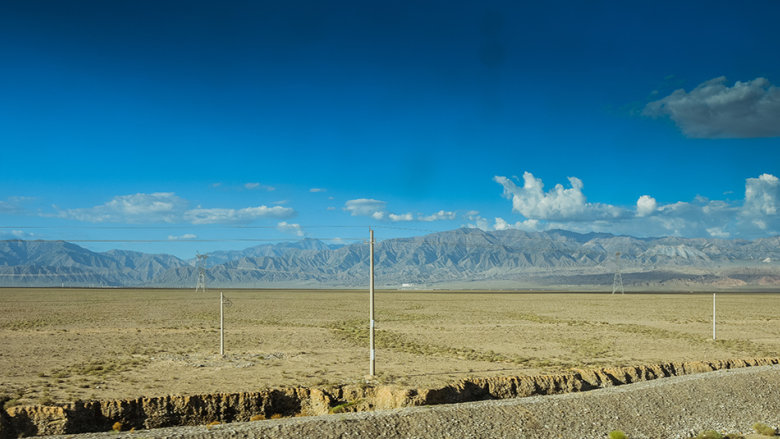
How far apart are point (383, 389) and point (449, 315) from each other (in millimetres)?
42031

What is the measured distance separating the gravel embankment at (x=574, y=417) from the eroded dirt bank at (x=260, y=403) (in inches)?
46.4

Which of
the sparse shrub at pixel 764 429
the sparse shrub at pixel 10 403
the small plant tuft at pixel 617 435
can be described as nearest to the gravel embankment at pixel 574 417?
the small plant tuft at pixel 617 435

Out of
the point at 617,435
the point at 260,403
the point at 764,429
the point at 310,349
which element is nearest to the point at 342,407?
the point at 260,403

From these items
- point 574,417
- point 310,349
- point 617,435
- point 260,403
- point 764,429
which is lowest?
point 310,349

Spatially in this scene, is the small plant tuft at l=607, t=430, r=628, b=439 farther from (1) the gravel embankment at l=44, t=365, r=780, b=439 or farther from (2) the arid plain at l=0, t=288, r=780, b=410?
(2) the arid plain at l=0, t=288, r=780, b=410

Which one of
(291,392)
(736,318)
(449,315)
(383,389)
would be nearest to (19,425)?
(291,392)

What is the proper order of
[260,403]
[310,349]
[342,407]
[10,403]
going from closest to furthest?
[10,403]
[260,403]
[342,407]
[310,349]

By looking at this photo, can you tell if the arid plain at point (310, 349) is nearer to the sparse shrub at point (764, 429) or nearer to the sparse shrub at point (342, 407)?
the sparse shrub at point (342, 407)

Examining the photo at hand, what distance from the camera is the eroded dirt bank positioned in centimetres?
1520

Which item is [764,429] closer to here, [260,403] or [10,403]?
[260,403]

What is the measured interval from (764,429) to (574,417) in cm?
533

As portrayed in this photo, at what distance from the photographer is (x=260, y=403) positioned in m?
17.5

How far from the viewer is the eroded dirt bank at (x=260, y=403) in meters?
15.2

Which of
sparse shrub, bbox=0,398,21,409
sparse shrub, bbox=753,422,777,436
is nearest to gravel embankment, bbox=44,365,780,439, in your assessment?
sparse shrub, bbox=753,422,777,436
